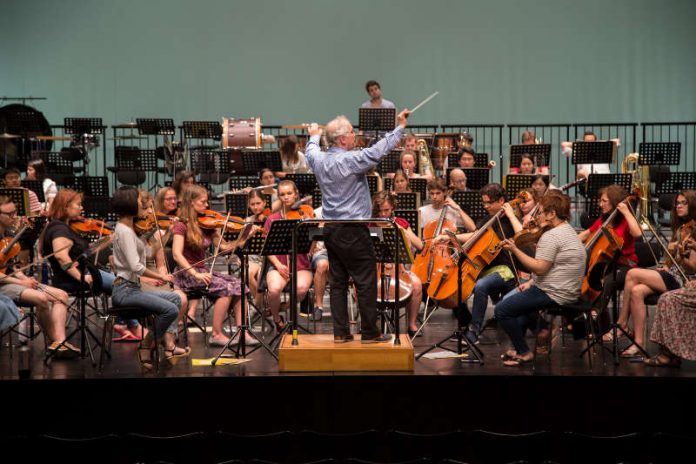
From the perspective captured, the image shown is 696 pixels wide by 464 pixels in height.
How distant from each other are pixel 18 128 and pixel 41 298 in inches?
279

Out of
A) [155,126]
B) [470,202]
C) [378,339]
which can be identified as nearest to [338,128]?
[378,339]

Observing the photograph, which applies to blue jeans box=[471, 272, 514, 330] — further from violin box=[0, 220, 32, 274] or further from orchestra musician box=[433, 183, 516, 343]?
violin box=[0, 220, 32, 274]

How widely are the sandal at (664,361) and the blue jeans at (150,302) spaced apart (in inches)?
121

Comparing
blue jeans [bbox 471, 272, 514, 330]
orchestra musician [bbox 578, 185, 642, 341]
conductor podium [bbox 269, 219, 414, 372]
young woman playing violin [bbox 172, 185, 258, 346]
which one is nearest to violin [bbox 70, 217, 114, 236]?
young woman playing violin [bbox 172, 185, 258, 346]

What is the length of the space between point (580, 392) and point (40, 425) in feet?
10.8

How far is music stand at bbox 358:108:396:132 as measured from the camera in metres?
10.1

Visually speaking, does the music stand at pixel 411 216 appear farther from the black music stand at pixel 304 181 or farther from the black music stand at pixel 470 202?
the black music stand at pixel 304 181

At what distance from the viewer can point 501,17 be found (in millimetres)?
13641

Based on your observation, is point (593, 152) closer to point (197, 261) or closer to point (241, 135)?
point (241, 135)

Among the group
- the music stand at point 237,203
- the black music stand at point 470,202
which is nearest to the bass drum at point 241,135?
the music stand at point 237,203

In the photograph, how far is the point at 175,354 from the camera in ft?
19.5

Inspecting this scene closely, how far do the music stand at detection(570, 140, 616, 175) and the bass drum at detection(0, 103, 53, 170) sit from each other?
24.3 ft

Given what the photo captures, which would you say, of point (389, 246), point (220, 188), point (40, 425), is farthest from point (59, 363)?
point (220, 188)

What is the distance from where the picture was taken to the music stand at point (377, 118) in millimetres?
10125
